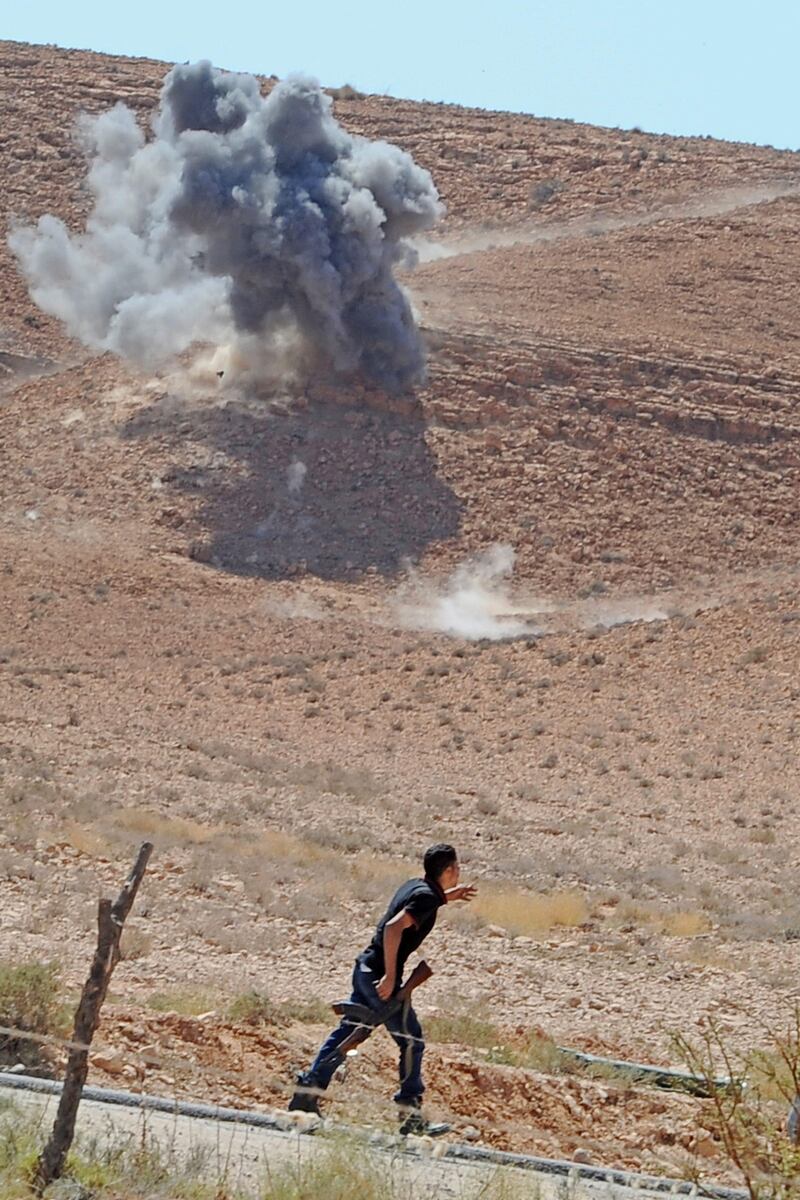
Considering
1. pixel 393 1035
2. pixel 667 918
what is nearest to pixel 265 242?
pixel 667 918

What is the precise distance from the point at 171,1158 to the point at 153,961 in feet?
16.4

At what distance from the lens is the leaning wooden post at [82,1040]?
228 inches

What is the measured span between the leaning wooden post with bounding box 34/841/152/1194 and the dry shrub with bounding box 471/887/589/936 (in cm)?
734

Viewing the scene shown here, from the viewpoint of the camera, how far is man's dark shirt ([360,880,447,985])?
7.38m

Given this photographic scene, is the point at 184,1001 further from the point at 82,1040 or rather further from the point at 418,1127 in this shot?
the point at 82,1040

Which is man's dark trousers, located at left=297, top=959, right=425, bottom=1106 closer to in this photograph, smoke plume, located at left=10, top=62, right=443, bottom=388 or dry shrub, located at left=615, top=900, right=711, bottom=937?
dry shrub, located at left=615, top=900, right=711, bottom=937

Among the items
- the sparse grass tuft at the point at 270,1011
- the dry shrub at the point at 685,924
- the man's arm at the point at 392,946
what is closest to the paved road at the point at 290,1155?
the man's arm at the point at 392,946

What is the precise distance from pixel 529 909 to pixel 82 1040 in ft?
27.5

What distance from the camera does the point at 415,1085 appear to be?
732cm

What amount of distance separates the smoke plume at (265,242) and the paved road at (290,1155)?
1031 inches

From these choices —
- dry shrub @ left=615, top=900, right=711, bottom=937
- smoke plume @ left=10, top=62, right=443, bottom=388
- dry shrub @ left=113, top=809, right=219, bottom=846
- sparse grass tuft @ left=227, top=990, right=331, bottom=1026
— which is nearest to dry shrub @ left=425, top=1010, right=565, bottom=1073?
sparse grass tuft @ left=227, top=990, right=331, bottom=1026

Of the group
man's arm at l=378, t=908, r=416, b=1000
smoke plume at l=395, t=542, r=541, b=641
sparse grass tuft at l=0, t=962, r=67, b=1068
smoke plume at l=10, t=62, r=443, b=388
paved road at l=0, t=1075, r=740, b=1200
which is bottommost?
paved road at l=0, t=1075, r=740, b=1200

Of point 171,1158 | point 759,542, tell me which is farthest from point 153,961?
point 759,542

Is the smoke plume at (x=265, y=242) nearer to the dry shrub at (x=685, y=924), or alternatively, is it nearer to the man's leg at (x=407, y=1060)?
the dry shrub at (x=685, y=924)
